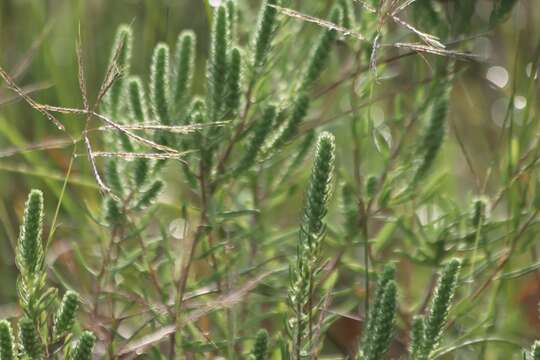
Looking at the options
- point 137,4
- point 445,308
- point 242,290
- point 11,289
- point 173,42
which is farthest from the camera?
point 137,4

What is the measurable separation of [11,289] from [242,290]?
613mm

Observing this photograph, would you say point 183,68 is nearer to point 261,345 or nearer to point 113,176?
point 113,176

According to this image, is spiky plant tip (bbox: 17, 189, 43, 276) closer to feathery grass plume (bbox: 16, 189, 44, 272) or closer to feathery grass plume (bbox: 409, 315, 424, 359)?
feathery grass plume (bbox: 16, 189, 44, 272)

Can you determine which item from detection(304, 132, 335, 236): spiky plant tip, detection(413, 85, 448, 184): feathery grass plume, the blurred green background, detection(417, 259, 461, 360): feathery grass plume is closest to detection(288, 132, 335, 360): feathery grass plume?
detection(304, 132, 335, 236): spiky plant tip

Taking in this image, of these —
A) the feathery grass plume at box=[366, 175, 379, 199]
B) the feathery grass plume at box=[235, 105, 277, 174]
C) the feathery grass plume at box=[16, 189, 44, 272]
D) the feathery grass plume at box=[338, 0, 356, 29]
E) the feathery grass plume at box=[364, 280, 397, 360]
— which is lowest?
the feathery grass plume at box=[364, 280, 397, 360]

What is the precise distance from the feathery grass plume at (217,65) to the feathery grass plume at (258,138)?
0.05 m

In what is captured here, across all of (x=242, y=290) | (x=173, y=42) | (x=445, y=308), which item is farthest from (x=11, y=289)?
(x=445, y=308)

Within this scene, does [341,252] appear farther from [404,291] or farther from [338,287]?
[338,287]

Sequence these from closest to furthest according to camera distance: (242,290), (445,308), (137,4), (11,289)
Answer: (445,308), (242,290), (11,289), (137,4)

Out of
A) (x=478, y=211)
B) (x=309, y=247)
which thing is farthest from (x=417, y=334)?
(x=478, y=211)

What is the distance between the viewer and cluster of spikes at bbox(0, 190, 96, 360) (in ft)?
2.56

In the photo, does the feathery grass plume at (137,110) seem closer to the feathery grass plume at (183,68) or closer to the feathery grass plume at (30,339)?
the feathery grass plume at (183,68)

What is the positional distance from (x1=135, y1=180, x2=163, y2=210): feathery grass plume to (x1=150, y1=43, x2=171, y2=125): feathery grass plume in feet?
0.23

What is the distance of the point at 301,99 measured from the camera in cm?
107
